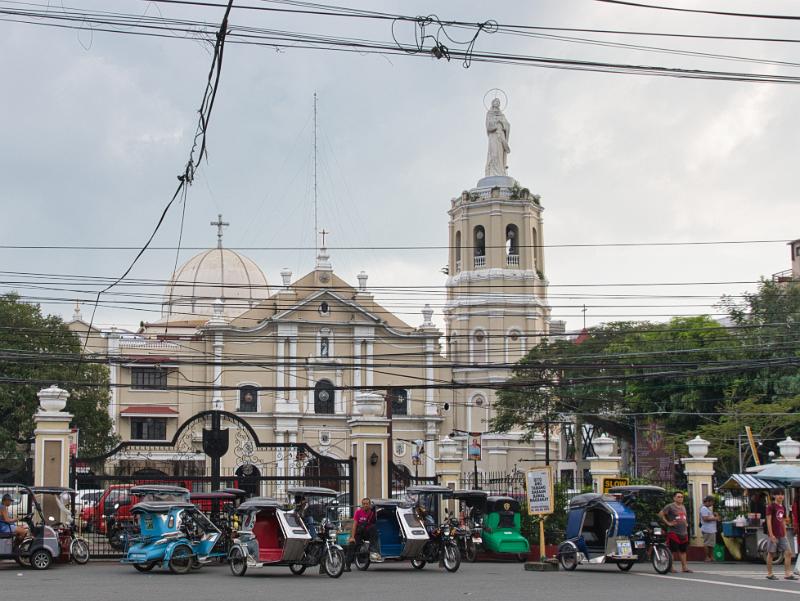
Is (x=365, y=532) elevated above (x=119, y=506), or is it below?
below

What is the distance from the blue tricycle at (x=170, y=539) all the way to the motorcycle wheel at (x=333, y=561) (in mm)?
2102

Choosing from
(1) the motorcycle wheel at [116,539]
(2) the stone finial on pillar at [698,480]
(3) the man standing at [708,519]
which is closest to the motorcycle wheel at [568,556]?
(3) the man standing at [708,519]

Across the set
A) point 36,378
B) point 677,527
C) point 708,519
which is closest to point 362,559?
point 677,527

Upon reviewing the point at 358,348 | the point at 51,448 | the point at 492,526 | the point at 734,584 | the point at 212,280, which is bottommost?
the point at 734,584

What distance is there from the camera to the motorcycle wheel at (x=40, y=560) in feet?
68.9

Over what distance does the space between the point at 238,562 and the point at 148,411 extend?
4488cm

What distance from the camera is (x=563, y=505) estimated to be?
26.7 meters

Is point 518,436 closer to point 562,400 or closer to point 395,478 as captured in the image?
point 562,400

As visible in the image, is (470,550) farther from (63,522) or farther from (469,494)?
(63,522)

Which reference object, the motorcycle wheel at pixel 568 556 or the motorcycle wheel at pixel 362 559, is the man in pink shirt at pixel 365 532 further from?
the motorcycle wheel at pixel 568 556

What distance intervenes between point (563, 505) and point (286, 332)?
4045 cm

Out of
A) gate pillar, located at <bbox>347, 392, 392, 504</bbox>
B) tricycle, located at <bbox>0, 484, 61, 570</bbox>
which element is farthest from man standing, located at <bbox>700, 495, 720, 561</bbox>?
tricycle, located at <bbox>0, 484, 61, 570</bbox>

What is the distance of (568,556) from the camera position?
2169 centimetres

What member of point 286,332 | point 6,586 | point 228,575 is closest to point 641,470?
point 286,332
